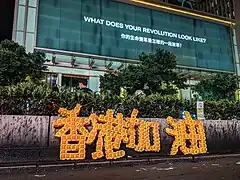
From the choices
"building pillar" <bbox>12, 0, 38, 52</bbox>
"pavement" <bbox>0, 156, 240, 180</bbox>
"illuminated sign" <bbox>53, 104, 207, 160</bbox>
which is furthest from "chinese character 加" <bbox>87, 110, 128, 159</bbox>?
"building pillar" <bbox>12, 0, 38, 52</bbox>

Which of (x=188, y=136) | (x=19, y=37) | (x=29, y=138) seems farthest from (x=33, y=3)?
(x=188, y=136)

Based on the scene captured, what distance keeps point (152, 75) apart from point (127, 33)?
9.77 metres

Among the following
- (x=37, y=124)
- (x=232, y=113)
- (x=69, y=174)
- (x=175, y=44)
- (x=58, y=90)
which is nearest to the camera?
(x=69, y=174)

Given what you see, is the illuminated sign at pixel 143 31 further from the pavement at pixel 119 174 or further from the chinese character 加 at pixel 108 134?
the pavement at pixel 119 174

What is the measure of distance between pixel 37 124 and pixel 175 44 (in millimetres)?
19514

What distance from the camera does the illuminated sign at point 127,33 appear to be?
19.1 meters

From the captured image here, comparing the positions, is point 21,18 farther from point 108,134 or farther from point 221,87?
point 108,134

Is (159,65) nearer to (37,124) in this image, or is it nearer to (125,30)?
(37,124)

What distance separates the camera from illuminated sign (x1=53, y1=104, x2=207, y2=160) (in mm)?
5395

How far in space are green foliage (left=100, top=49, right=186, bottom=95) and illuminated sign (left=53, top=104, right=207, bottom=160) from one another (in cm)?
589

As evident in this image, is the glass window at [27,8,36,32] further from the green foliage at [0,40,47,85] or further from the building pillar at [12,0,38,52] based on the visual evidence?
the green foliage at [0,40,47,85]

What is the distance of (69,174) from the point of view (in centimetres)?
465

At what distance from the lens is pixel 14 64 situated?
10422mm

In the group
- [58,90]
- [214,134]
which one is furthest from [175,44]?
[58,90]
